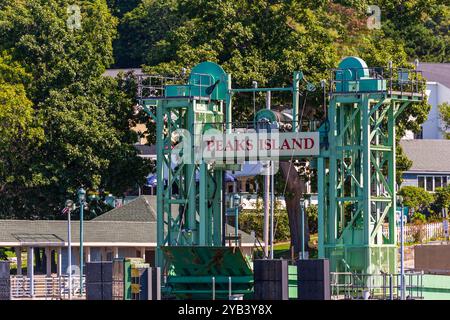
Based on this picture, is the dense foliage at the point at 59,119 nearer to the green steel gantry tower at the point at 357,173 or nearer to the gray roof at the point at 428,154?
the green steel gantry tower at the point at 357,173

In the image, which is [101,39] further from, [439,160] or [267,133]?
[267,133]

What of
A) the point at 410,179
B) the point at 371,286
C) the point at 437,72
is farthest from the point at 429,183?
the point at 371,286

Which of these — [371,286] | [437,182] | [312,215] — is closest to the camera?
→ [371,286]

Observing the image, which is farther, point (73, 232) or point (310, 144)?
point (73, 232)

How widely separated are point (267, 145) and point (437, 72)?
6690 centimetres

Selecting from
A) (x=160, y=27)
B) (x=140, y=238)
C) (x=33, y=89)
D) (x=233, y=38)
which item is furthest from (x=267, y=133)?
(x=160, y=27)

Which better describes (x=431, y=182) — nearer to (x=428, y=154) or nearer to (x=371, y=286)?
(x=428, y=154)

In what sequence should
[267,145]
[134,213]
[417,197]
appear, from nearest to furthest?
[267,145]
[134,213]
[417,197]

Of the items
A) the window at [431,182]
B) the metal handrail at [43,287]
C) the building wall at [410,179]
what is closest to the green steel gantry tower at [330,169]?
the metal handrail at [43,287]

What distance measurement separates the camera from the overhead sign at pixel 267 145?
65.1m

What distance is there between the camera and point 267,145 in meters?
65.2

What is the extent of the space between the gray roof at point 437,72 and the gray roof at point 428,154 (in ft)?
30.2

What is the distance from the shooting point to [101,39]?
9825 cm
